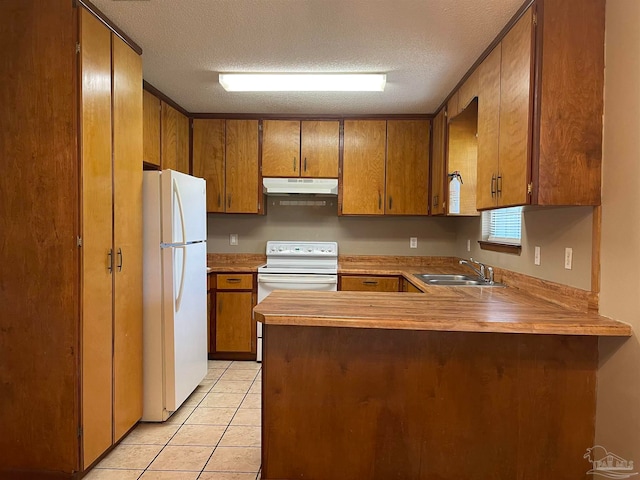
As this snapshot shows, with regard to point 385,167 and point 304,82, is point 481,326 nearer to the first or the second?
point 304,82

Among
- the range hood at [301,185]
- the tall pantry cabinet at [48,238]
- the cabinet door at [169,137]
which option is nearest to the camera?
the tall pantry cabinet at [48,238]

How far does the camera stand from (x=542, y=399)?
5.64 ft

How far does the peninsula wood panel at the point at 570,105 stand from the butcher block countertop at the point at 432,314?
0.52 metres

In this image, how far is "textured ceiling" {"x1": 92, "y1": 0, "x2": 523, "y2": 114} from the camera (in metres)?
1.94

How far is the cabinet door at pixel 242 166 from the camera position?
382 centimetres

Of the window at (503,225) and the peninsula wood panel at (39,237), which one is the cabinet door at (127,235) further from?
the window at (503,225)

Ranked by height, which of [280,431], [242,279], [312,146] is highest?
[312,146]

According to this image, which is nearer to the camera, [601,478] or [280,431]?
[601,478]

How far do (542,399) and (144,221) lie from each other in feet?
7.88

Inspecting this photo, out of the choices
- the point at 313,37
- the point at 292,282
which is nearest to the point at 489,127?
the point at 313,37

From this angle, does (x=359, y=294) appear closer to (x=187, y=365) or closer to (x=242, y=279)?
(x=187, y=365)

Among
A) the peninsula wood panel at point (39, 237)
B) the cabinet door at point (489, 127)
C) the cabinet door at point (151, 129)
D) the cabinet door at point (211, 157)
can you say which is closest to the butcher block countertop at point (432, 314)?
the cabinet door at point (489, 127)

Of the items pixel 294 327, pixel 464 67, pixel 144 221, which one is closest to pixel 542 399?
pixel 294 327

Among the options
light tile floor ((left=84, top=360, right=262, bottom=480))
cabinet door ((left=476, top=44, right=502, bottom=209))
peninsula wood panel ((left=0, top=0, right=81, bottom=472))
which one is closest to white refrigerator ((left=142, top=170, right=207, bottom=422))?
light tile floor ((left=84, top=360, right=262, bottom=480))
